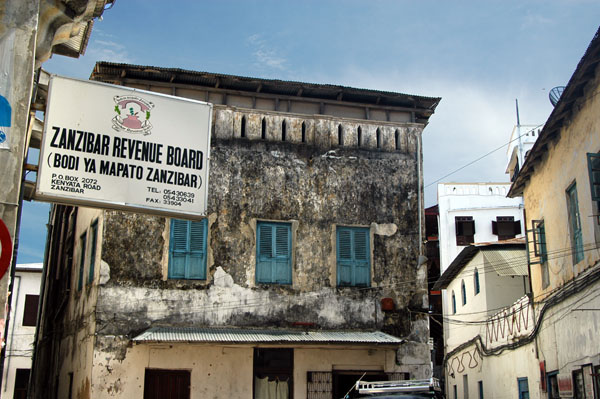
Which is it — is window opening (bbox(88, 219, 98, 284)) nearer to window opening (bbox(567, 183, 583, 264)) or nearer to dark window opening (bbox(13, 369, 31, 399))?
window opening (bbox(567, 183, 583, 264))

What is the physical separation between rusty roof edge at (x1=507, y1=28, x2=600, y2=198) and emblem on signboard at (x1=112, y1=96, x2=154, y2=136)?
7.49m

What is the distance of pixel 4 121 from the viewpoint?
7957 millimetres

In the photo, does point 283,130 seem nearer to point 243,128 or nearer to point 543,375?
point 243,128

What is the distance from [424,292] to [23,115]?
1217 centimetres

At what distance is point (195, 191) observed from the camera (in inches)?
386

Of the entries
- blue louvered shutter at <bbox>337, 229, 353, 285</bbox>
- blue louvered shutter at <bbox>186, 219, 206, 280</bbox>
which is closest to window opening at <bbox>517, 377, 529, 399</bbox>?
blue louvered shutter at <bbox>337, 229, 353, 285</bbox>

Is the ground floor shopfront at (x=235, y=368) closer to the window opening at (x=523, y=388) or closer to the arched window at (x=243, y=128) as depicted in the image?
the window opening at (x=523, y=388)

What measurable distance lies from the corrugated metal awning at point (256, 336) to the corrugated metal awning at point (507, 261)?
29.6 feet

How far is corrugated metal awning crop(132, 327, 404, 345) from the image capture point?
1518 centimetres

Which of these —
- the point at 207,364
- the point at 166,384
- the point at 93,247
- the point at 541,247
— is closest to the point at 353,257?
the point at 207,364

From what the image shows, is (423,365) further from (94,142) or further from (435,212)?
(435,212)

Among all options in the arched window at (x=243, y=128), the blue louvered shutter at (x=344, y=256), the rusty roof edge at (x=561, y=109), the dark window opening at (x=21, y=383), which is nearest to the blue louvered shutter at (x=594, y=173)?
the rusty roof edge at (x=561, y=109)

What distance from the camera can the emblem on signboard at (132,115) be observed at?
9.25 m

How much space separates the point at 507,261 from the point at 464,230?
55.6ft
